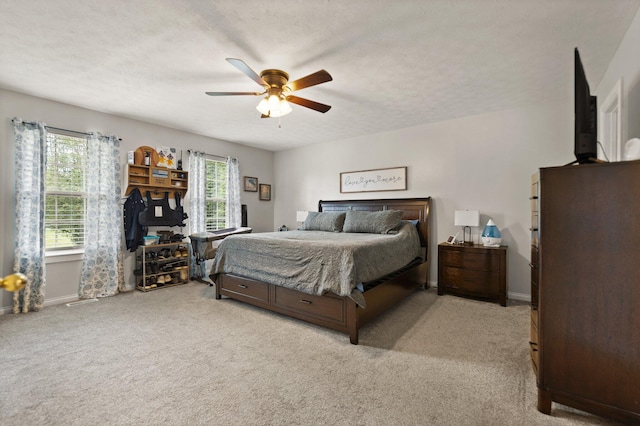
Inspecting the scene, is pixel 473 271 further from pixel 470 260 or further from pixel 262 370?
pixel 262 370

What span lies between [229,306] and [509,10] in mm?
3760

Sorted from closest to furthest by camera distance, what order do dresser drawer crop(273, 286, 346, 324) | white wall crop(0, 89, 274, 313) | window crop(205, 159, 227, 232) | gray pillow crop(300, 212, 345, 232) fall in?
dresser drawer crop(273, 286, 346, 324)
white wall crop(0, 89, 274, 313)
gray pillow crop(300, 212, 345, 232)
window crop(205, 159, 227, 232)

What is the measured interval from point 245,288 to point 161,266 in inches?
72.2

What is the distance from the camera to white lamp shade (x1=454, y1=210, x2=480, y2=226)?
3816mm

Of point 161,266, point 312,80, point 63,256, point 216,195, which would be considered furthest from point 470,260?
point 63,256

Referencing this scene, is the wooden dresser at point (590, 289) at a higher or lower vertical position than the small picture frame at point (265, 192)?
lower

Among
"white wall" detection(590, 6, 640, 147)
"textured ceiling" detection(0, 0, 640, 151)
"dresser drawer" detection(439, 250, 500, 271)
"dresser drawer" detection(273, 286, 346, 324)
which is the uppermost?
"textured ceiling" detection(0, 0, 640, 151)

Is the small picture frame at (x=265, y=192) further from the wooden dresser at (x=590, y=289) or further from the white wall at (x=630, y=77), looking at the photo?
the white wall at (x=630, y=77)

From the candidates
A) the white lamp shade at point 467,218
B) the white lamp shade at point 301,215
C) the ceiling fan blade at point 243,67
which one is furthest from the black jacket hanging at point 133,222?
the white lamp shade at point 467,218

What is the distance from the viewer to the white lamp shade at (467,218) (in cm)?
382

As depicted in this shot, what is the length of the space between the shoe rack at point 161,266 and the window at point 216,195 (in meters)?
0.76

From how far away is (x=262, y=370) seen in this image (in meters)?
2.12

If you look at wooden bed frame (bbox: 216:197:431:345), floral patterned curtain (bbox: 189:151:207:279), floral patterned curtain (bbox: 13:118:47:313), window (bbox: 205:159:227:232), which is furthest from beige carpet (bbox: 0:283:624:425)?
window (bbox: 205:159:227:232)

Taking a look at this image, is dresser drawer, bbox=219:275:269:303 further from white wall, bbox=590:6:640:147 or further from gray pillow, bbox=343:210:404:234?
white wall, bbox=590:6:640:147
